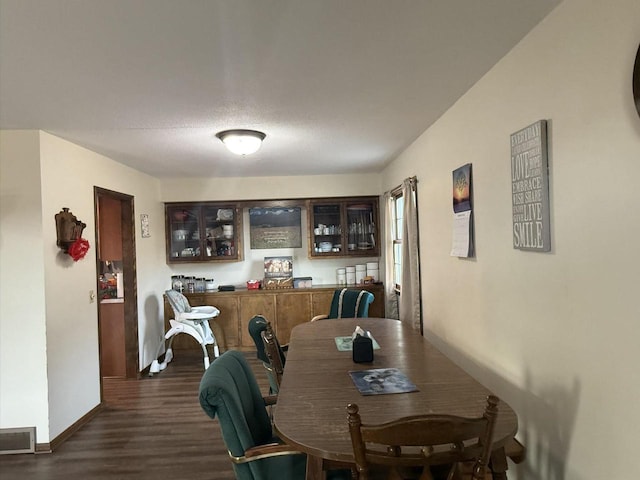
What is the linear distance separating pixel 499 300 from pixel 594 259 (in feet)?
2.61

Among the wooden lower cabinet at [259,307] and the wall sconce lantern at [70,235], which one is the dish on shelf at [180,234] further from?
the wall sconce lantern at [70,235]

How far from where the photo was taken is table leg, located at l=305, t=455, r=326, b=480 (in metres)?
1.51

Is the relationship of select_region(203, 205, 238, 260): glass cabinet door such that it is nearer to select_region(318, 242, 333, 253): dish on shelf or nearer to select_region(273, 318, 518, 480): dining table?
select_region(318, 242, 333, 253): dish on shelf

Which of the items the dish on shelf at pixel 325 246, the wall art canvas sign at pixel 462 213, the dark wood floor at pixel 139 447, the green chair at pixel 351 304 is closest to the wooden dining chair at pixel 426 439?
the wall art canvas sign at pixel 462 213

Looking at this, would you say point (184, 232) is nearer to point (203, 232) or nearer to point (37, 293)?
point (203, 232)

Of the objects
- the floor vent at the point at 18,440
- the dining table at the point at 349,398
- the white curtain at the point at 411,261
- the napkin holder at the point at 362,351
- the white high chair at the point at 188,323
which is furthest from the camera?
the white high chair at the point at 188,323

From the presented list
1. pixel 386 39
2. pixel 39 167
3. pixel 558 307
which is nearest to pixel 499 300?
pixel 558 307

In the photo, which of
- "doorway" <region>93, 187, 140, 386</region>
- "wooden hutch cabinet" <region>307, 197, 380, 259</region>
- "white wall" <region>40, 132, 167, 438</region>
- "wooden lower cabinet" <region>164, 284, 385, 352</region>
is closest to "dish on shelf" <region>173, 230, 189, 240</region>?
"wooden lower cabinet" <region>164, 284, 385, 352</region>

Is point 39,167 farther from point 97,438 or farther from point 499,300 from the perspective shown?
point 499,300

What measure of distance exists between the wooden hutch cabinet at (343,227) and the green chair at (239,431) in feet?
12.4

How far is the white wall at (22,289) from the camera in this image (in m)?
3.10

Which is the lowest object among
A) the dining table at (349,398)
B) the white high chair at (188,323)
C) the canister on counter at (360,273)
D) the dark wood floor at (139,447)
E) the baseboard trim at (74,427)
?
the dark wood floor at (139,447)

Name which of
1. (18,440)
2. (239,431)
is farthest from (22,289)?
(239,431)

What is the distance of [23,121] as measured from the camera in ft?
9.51
